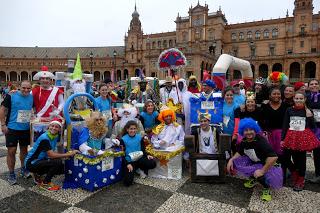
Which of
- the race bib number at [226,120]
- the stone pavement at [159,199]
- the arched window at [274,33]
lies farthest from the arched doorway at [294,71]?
the stone pavement at [159,199]

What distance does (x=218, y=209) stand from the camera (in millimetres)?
3201

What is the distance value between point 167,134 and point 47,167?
2.07 meters

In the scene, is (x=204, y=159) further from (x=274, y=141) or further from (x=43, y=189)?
(x=43, y=189)

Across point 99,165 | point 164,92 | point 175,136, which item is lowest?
point 99,165

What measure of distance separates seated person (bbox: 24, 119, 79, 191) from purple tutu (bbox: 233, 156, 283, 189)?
2528 mm

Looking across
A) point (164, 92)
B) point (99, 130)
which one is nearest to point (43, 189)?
point (99, 130)

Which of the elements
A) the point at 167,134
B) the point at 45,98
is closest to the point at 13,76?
the point at 45,98

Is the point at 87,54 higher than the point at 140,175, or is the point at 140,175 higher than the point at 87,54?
the point at 87,54

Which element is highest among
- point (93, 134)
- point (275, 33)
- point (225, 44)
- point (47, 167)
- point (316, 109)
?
point (275, 33)

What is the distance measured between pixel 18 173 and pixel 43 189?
1074 millimetres

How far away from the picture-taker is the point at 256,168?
3.67 m

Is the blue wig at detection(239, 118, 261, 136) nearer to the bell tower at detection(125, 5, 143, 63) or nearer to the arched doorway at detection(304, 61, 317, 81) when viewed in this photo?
the arched doorway at detection(304, 61, 317, 81)

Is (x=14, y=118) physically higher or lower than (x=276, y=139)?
higher

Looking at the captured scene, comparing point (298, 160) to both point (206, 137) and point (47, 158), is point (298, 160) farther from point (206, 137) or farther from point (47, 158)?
point (47, 158)
